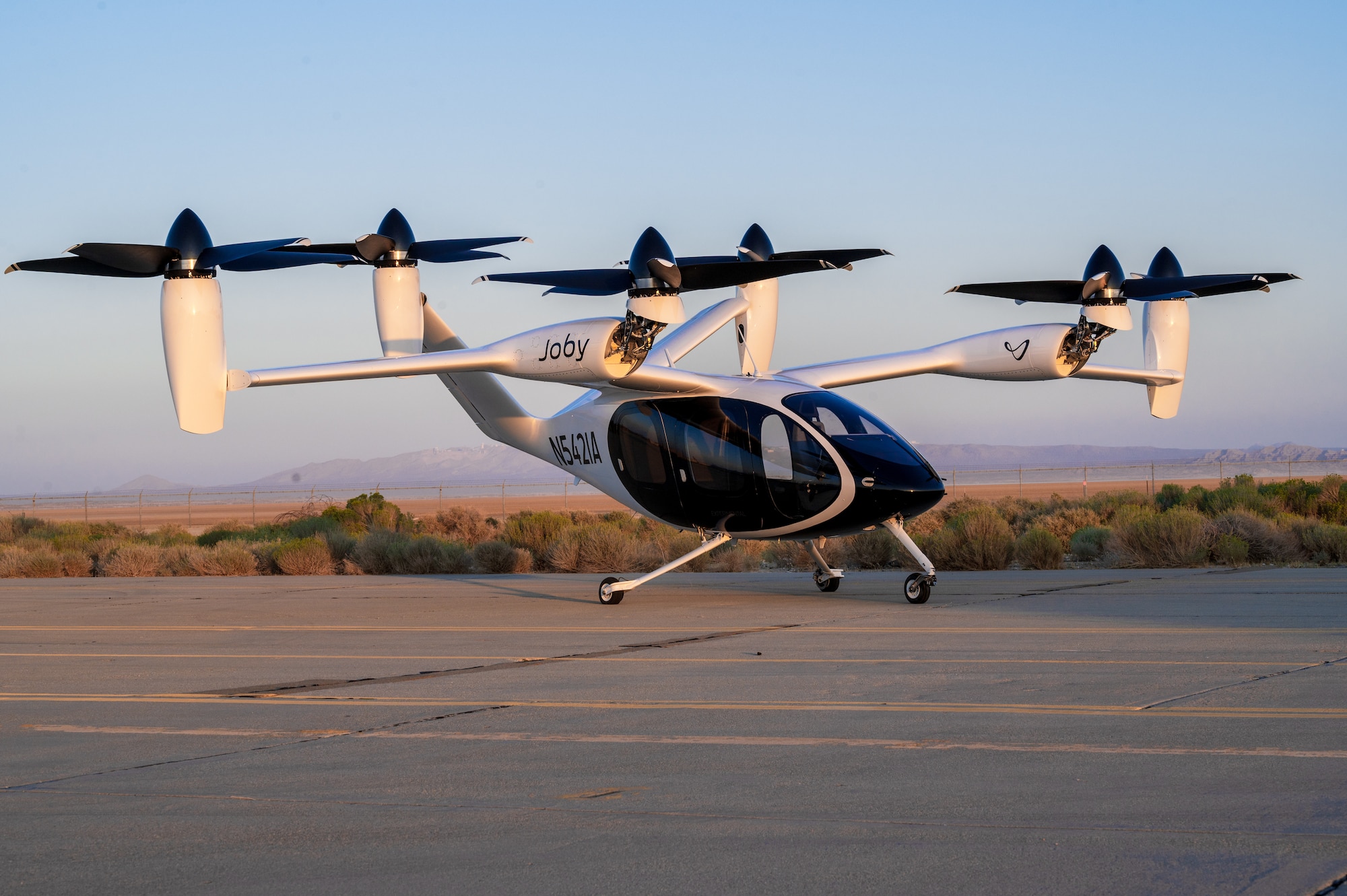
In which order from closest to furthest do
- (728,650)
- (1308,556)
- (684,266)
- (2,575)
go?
(728,650) < (684,266) < (1308,556) < (2,575)

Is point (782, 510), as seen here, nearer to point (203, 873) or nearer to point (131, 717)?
point (131, 717)

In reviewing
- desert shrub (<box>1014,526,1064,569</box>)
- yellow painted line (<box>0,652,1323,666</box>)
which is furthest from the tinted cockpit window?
desert shrub (<box>1014,526,1064,569</box>)

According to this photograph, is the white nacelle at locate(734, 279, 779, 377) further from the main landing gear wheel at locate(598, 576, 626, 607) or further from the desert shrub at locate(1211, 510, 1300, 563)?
the desert shrub at locate(1211, 510, 1300, 563)

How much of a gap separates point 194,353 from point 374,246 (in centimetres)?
340

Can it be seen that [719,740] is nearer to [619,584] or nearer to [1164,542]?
[619,584]

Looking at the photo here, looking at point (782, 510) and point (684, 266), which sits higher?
point (684, 266)

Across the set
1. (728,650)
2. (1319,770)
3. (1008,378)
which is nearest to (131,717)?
(728,650)

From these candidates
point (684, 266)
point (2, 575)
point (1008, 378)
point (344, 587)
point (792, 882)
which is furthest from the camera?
point (2, 575)

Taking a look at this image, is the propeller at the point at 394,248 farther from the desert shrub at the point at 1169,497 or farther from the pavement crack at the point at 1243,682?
the desert shrub at the point at 1169,497

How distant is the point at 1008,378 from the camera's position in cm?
A: 1822

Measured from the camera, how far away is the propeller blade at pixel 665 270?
579 inches

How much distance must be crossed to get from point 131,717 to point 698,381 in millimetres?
9474

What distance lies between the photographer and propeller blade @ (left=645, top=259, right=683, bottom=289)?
14695 mm

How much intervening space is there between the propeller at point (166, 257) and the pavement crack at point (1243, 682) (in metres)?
11.3
